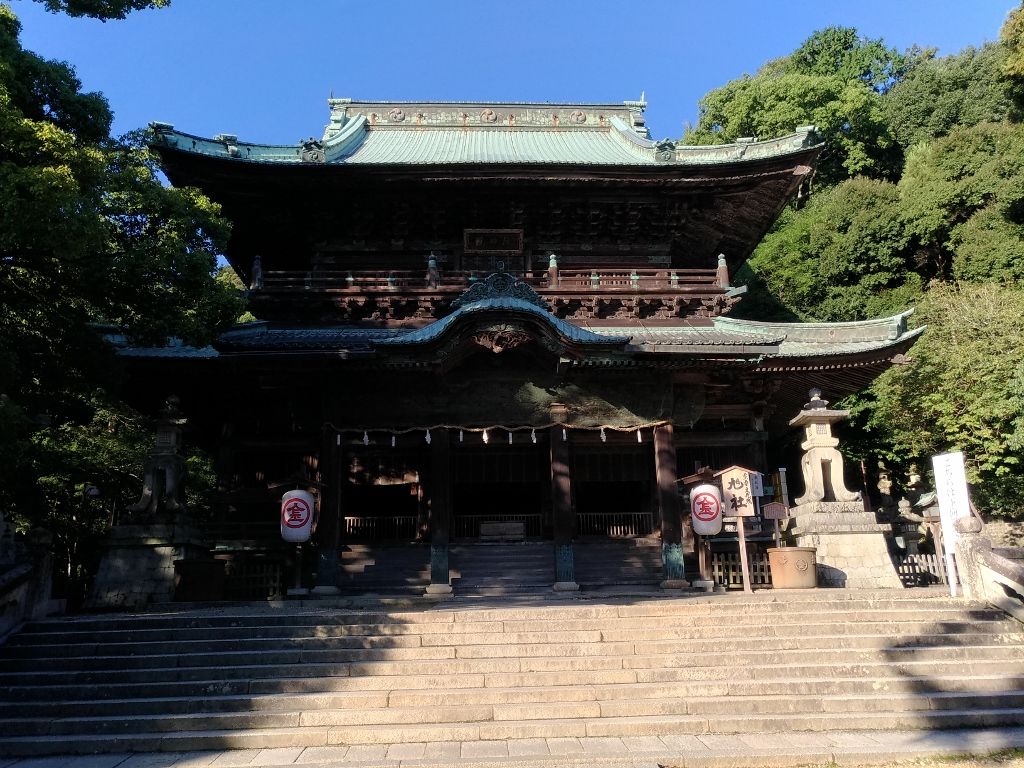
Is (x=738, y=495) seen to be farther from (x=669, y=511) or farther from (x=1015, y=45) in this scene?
(x=1015, y=45)

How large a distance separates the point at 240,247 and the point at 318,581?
9668 millimetres

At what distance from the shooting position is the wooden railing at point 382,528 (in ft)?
51.2

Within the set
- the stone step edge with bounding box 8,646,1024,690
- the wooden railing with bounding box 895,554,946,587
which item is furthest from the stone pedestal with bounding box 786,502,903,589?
the stone step edge with bounding box 8,646,1024,690

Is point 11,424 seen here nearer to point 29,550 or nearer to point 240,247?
point 29,550

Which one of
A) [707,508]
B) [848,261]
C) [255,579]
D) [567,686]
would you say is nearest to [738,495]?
[707,508]

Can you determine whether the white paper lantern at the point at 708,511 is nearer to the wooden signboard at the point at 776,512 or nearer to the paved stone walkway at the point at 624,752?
the wooden signboard at the point at 776,512

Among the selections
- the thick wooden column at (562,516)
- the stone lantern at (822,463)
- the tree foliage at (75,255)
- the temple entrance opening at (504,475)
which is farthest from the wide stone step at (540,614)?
the temple entrance opening at (504,475)

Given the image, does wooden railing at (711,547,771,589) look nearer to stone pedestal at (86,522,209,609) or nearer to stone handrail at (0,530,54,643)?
stone pedestal at (86,522,209,609)

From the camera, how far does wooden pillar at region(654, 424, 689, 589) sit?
1305 cm

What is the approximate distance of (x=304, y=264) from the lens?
18.1 meters

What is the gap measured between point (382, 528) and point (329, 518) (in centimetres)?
332

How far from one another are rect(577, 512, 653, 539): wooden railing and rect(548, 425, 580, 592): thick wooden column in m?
3.11

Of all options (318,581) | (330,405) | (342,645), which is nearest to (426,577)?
(318,581)

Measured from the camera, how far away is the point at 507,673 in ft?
25.5
